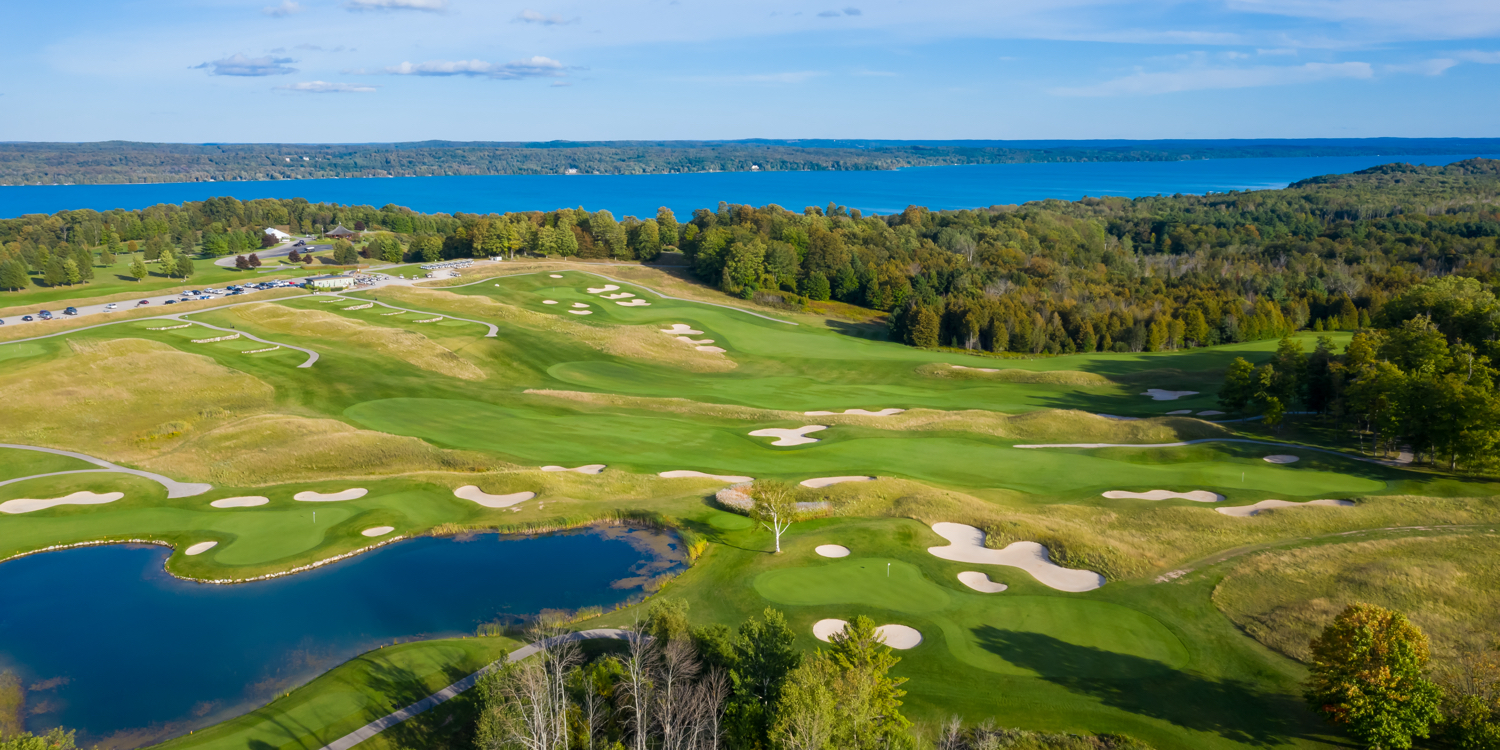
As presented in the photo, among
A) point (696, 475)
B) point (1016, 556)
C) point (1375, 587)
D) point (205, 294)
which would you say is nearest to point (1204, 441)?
point (1375, 587)

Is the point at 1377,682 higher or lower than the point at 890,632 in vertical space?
higher

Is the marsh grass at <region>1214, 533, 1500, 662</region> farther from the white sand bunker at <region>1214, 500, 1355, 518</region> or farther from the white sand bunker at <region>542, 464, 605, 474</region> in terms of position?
the white sand bunker at <region>542, 464, 605, 474</region>

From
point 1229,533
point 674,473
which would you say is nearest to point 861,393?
point 674,473

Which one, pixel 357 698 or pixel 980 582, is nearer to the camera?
pixel 357 698

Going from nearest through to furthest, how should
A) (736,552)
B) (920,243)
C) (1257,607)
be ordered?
(1257,607) → (736,552) → (920,243)

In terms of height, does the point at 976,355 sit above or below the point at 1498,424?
below

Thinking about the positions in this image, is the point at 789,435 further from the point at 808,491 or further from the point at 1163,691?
the point at 1163,691

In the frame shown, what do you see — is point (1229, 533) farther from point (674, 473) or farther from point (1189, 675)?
point (674, 473)
